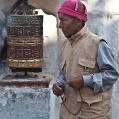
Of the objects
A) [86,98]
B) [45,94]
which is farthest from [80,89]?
[45,94]

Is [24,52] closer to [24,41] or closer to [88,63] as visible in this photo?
[24,41]

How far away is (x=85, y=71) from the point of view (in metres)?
2.43

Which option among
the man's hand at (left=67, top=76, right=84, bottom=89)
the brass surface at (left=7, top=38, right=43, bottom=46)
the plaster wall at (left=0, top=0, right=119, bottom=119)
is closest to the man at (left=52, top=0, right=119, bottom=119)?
the man's hand at (left=67, top=76, right=84, bottom=89)

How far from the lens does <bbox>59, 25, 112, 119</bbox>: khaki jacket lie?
2.41 meters

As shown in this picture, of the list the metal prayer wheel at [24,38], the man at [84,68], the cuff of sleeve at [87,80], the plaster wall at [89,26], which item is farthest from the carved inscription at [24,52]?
the cuff of sleeve at [87,80]

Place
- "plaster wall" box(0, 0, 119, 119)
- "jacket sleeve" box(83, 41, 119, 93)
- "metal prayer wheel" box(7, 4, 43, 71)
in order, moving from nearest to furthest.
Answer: "jacket sleeve" box(83, 41, 119, 93)
"metal prayer wheel" box(7, 4, 43, 71)
"plaster wall" box(0, 0, 119, 119)

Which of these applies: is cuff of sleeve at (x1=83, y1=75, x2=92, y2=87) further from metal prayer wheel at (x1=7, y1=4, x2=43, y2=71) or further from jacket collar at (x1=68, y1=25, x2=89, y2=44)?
metal prayer wheel at (x1=7, y1=4, x2=43, y2=71)

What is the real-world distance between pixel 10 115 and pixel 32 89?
0.32 metres

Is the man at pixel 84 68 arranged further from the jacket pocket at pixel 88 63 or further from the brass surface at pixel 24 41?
the brass surface at pixel 24 41

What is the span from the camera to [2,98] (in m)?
3.44

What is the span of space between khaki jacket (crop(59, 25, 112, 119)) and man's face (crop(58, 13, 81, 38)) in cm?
3

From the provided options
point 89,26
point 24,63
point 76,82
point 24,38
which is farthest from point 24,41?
point 76,82

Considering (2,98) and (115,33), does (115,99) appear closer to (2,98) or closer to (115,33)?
(115,33)

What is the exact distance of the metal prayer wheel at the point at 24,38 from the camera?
3373 mm
